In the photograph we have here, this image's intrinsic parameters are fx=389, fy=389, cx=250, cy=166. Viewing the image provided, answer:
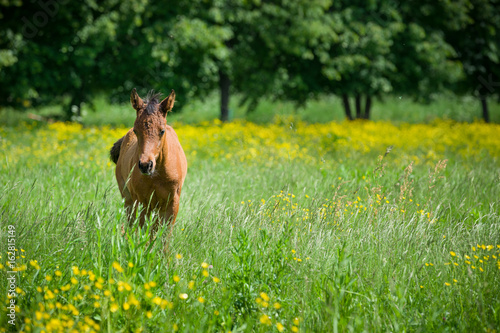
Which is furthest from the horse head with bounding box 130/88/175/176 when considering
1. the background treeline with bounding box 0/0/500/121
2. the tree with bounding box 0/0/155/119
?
the tree with bounding box 0/0/155/119

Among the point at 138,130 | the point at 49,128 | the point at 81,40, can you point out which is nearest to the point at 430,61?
the point at 81,40

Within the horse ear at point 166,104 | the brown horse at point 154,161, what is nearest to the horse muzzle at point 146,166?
the brown horse at point 154,161

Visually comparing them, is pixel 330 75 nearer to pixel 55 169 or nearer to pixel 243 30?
pixel 243 30

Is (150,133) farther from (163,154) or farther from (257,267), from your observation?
(257,267)

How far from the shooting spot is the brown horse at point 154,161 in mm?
3455

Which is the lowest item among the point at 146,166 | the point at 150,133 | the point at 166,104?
the point at 146,166

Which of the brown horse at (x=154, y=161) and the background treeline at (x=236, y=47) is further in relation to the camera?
the background treeline at (x=236, y=47)

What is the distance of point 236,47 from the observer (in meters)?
14.5

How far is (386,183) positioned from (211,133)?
19.6 ft

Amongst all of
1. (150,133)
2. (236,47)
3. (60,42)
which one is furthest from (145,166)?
(236,47)

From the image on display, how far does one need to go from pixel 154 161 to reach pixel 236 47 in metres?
12.0

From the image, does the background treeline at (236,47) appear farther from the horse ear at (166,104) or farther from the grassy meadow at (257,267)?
the horse ear at (166,104)

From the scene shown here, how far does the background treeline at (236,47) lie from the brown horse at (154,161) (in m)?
8.93

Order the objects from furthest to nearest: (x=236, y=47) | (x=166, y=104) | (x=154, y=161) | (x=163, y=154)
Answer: (x=236, y=47), (x=163, y=154), (x=166, y=104), (x=154, y=161)
